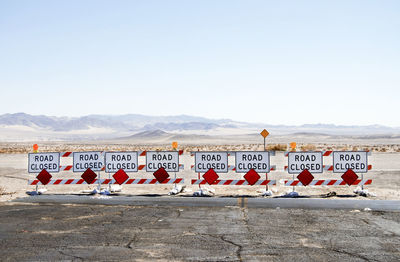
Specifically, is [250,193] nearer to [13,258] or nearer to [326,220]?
[326,220]

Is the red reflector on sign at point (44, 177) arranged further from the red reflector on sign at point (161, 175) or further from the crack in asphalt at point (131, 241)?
the crack in asphalt at point (131, 241)

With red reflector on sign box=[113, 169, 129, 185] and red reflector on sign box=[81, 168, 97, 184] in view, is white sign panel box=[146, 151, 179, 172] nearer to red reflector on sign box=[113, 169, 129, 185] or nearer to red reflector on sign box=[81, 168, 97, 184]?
red reflector on sign box=[113, 169, 129, 185]

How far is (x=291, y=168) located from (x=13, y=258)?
962 centimetres

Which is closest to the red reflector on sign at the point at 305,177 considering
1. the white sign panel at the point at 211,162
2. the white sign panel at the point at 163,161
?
the white sign panel at the point at 211,162

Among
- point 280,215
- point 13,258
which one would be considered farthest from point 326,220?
point 13,258

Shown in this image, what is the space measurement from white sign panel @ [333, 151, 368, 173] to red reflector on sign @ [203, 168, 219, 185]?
401cm

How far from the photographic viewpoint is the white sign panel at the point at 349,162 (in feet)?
48.3

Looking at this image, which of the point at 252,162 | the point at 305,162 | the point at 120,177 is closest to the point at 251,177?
the point at 252,162

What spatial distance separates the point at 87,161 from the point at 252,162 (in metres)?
5.78

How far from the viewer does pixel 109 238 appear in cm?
859

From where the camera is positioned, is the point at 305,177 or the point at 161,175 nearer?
the point at 305,177

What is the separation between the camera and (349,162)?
14758mm

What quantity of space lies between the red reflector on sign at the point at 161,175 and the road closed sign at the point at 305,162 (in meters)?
4.19

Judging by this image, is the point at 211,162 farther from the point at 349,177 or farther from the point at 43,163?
the point at 43,163
